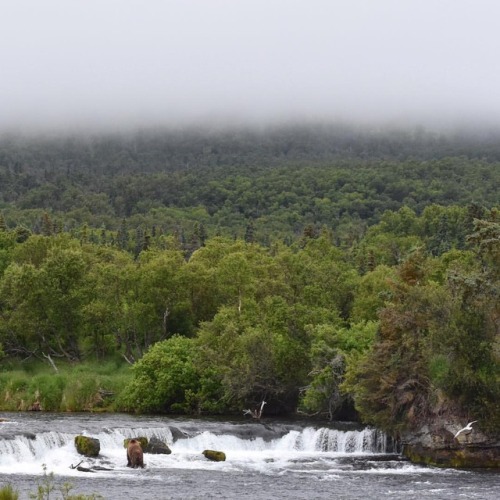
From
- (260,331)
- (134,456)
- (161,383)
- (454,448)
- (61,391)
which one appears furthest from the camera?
(61,391)

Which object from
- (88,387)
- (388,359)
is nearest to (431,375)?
(388,359)

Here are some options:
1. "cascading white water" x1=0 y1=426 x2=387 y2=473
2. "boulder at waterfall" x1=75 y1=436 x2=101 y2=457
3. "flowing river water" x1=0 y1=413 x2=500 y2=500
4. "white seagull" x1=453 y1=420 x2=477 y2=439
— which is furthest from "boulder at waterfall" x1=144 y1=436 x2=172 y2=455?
"white seagull" x1=453 y1=420 x2=477 y2=439

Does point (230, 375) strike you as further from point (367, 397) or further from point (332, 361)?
point (367, 397)

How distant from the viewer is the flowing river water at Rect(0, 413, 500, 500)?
174 ft

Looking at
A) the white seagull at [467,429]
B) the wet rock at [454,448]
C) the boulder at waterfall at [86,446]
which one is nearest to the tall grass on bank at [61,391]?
the boulder at waterfall at [86,446]

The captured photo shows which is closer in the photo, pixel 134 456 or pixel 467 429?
pixel 134 456

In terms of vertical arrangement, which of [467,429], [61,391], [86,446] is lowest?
[61,391]

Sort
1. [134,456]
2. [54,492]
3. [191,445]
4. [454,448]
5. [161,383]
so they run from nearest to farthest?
[54,492] < [134,456] < [454,448] < [191,445] < [161,383]

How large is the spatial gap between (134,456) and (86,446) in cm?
467

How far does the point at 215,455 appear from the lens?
6525cm

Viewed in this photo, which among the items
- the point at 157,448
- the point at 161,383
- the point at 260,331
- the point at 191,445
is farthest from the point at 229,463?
the point at 161,383

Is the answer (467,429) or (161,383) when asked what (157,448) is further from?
(467,429)

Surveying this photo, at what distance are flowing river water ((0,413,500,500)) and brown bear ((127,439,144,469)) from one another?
84cm

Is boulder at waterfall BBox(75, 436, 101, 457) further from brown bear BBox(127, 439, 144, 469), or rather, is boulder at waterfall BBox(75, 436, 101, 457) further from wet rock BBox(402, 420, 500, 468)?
wet rock BBox(402, 420, 500, 468)
